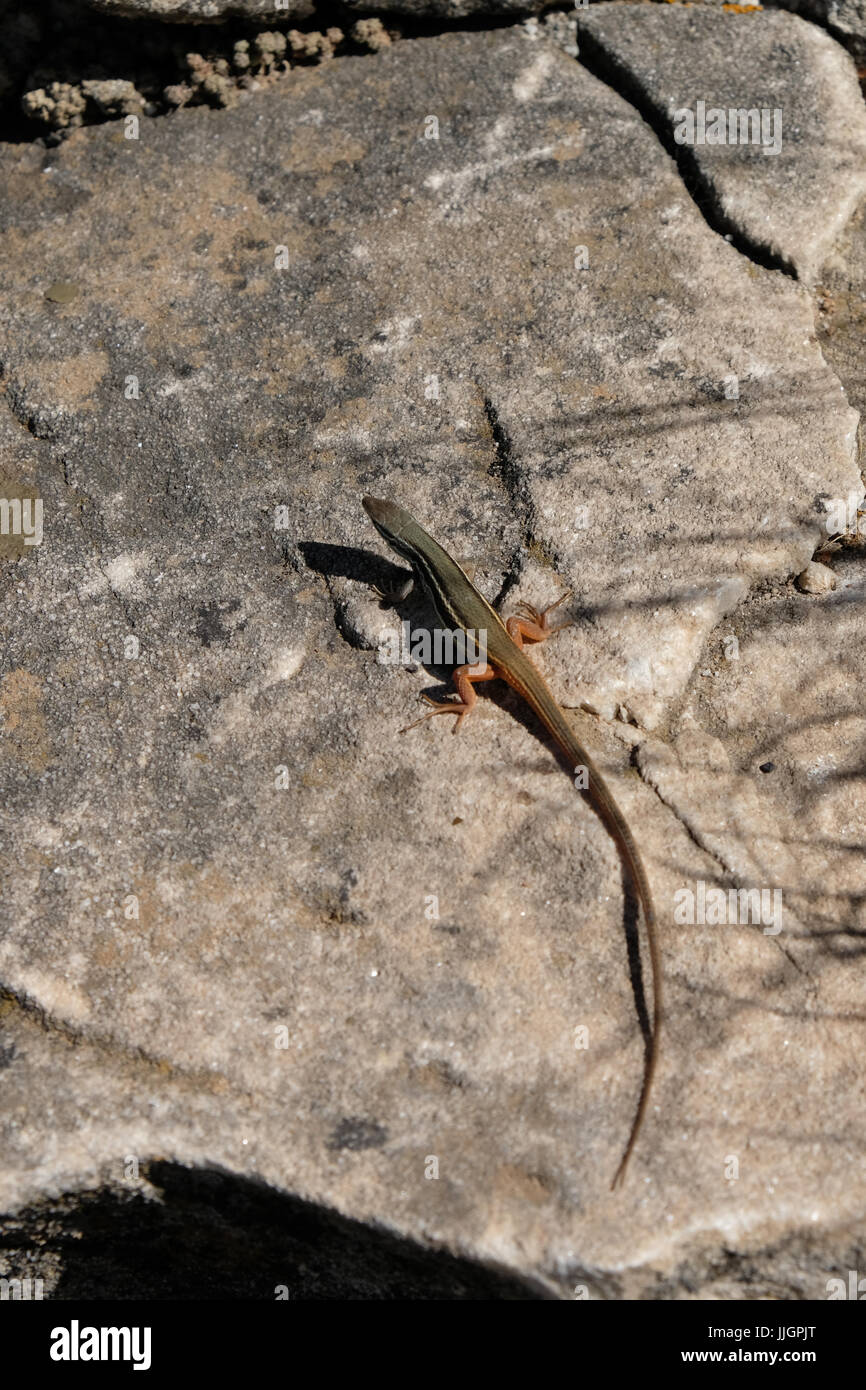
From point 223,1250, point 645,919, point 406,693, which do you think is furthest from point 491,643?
point 223,1250

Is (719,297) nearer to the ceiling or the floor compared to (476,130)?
nearer to the floor

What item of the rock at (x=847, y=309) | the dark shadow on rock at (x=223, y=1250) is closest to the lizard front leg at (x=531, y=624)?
the rock at (x=847, y=309)

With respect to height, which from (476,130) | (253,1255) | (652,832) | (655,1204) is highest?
(476,130)

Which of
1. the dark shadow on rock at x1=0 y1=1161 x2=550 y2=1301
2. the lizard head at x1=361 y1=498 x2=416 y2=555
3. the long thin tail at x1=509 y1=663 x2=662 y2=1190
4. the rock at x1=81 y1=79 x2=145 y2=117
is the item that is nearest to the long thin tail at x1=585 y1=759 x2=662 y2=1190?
the long thin tail at x1=509 y1=663 x2=662 y2=1190

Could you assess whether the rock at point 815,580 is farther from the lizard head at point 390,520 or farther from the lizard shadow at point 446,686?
the lizard head at point 390,520

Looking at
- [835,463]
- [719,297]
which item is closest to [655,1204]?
[835,463]

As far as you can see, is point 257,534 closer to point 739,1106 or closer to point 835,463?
point 835,463

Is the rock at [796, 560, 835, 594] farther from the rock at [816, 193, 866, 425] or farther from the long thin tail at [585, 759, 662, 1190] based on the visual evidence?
the long thin tail at [585, 759, 662, 1190]

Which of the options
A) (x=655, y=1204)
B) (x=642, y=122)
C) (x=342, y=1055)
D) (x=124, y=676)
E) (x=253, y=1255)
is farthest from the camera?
(x=642, y=122)
